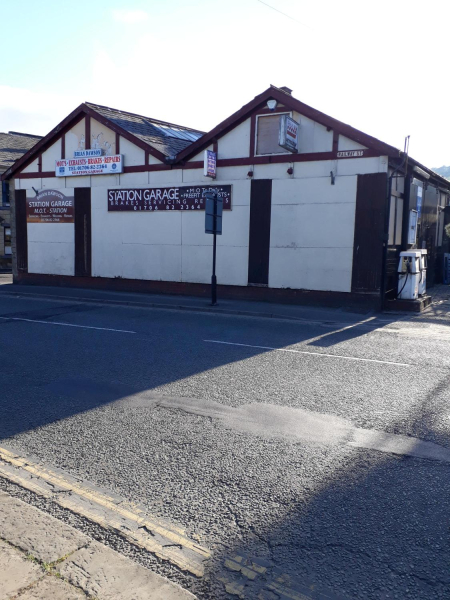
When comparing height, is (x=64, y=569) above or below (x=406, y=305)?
below

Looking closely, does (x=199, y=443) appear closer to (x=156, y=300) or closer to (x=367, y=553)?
(x=367, y=553)

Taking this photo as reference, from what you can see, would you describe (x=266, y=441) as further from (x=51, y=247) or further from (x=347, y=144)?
(x=51, y=247)

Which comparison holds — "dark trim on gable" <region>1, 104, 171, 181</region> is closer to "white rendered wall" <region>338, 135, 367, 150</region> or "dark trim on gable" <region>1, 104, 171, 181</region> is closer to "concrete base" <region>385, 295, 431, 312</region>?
"white rendered wall" <region>338, 135, 367, 150</region>

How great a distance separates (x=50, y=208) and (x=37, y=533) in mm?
19330

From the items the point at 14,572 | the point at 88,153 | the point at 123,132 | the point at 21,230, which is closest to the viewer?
the point at 14,572

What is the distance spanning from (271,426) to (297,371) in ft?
8.08

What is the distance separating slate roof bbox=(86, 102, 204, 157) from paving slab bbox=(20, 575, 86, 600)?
16.9 metres

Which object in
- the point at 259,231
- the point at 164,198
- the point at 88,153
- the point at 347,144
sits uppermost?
the point at 88,153

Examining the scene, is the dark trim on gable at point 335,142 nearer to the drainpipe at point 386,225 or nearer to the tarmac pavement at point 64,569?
the drainpipe at point 386,225

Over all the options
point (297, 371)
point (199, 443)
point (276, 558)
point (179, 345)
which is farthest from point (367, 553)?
point (179, 345)

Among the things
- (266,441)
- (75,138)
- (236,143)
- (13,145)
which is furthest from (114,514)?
(13,145)

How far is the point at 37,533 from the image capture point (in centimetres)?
336

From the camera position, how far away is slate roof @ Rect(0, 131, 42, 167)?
3709cm

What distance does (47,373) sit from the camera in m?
7.50
